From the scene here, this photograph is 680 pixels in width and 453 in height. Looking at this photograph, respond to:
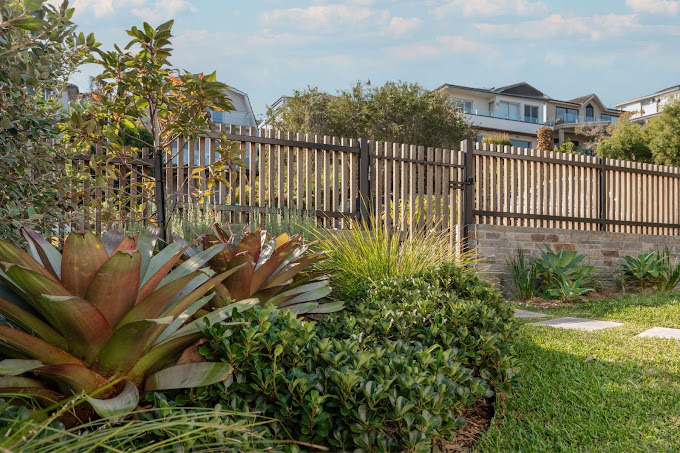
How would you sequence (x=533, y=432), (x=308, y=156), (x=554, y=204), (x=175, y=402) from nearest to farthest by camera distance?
(x=175, y=402)
(x=533, y=432)
(x=308, y=156)
(x=554, y=204)

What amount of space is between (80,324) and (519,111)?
153ft

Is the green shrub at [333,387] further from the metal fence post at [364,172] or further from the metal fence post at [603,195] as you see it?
the metal fence post at [603,195]

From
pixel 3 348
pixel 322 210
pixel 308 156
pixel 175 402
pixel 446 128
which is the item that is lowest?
pixel 175 402

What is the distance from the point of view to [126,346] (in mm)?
1833

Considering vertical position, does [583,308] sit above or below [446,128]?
below

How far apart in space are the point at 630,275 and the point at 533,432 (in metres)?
7.11

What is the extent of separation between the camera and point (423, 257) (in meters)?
4.46

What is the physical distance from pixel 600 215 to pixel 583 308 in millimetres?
3564

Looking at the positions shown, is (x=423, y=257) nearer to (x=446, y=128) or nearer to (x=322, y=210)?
(x=322, y=210)

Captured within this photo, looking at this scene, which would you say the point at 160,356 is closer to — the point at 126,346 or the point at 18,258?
the point at 126,346

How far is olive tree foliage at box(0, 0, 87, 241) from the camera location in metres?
2.45

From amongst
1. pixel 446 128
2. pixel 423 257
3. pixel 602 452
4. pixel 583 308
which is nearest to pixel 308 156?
pixel 423 257

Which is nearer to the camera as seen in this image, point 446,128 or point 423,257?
point 423,257

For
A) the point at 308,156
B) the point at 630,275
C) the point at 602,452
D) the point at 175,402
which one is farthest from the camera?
the point at 630,275
